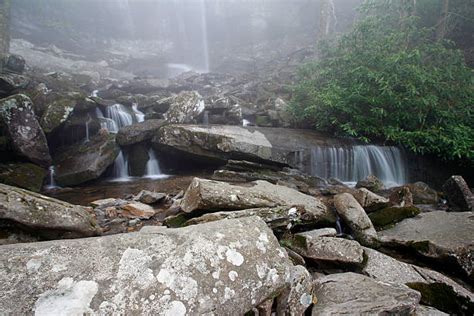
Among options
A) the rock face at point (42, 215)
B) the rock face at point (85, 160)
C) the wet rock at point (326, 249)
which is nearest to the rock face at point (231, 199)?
the wet rock at point (326, 249)

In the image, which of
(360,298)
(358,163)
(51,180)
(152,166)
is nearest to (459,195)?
(358,163)

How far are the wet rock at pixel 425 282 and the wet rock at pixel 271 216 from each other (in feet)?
3.55

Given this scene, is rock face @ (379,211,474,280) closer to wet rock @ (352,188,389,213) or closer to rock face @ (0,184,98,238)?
wet rock @ (352,188,389,213)

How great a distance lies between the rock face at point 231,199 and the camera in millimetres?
3773

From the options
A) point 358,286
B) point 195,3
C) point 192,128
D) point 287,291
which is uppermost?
point 195,3

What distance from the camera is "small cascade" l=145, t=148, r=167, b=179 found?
9500mm

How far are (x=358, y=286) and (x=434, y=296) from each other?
1.18m

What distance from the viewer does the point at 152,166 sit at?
31.5ft

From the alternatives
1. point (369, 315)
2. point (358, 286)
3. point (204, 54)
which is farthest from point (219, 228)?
point (204, 54)

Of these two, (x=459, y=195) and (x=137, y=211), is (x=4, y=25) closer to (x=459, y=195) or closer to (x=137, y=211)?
(x=137, y=211)

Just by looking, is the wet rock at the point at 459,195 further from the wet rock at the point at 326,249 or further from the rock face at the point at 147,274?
the rock face at the point at 147,274

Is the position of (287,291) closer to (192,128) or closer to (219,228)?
(219,228)

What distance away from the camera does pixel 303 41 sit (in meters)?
30.5

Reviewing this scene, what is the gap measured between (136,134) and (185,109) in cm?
244
